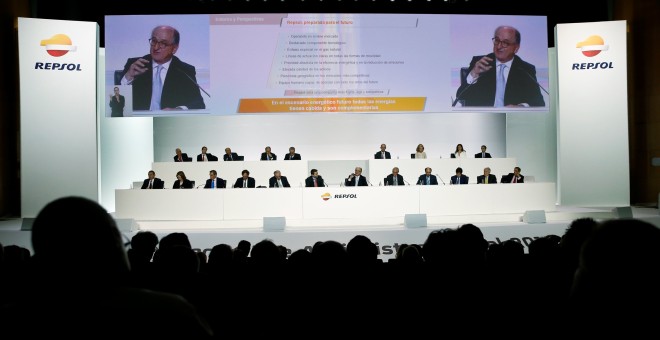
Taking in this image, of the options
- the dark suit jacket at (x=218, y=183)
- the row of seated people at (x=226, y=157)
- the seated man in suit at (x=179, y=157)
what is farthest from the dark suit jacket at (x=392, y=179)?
the seated man in suit at (x=179, y=157)

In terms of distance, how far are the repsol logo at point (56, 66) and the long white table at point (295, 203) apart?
2821 millimetres

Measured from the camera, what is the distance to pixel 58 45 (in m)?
10.6

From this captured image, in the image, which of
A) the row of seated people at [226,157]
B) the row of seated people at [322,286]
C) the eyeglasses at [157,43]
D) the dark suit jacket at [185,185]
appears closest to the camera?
the row of seated people at [322,286]

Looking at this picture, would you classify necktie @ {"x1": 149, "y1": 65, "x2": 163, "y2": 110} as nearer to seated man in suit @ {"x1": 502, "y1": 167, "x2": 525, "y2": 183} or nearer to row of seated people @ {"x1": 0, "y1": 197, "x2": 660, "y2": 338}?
seated man in suit @ {"x1": 502, "y1": 167, "x2": 525, "y2": 183}

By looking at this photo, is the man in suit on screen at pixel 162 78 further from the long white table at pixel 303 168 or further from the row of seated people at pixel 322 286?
the row of seated people at pixel 322 286

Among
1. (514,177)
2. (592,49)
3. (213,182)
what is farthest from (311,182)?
(592,49)

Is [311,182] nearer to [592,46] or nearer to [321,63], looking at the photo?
[321,63]

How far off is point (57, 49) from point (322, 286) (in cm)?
1002

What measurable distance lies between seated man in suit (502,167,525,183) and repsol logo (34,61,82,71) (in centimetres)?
790

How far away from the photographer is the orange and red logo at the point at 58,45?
10.5 metres

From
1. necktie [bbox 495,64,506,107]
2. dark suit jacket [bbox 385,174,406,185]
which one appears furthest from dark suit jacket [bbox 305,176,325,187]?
necktie [bbox 495,64,506,107]

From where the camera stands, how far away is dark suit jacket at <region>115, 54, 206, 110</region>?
10789 mm

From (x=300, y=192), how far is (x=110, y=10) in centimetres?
548

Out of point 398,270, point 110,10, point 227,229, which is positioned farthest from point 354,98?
point 398,270
